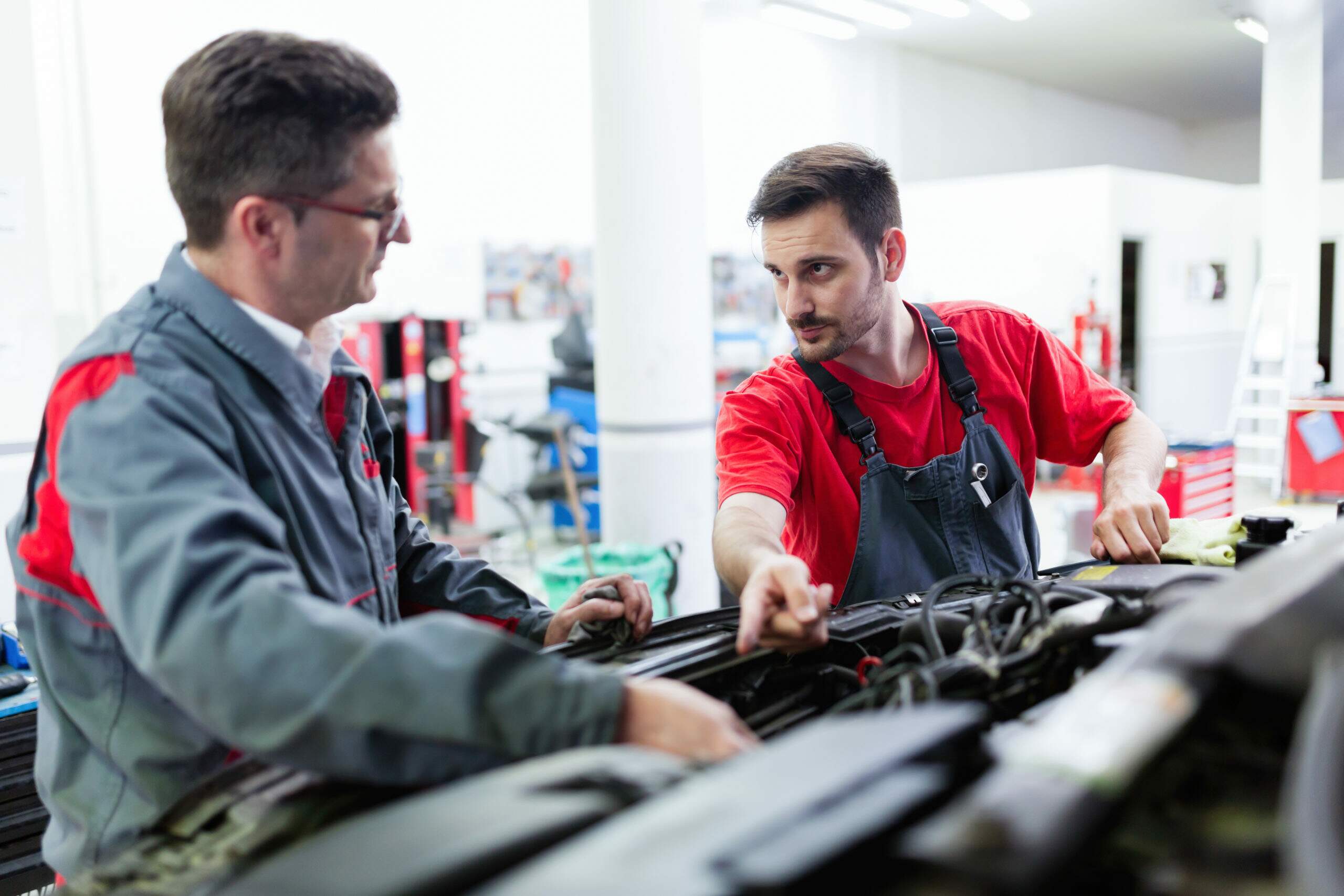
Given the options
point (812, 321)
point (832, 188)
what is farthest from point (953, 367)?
point (832, 188)

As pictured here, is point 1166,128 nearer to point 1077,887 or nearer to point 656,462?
point 656,462

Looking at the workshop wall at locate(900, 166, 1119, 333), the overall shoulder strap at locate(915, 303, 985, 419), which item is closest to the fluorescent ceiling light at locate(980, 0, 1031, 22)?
the workshop wall at locate(900, 166, 1119, 333)

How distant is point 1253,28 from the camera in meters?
8.65

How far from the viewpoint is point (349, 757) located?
85 centimetres

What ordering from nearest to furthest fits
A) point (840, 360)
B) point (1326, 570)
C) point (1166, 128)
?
point (1326, 570) → point (840, 360) → point (1166, 128)

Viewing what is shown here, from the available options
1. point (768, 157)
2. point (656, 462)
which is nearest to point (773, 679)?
point (656, 462)

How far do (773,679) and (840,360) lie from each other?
0.84m

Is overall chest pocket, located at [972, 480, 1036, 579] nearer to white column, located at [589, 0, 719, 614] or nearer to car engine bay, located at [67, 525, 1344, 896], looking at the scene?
car engine bay, located at [67, 525, 1344, 896]

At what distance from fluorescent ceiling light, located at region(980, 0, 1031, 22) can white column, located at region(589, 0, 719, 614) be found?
4.89 m

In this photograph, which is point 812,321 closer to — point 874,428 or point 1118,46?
point 874,428

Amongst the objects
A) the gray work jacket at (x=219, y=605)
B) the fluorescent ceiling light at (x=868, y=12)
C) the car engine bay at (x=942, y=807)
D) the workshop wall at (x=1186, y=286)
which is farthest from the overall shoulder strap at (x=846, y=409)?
the workshop wall at (x=1186, y=286)

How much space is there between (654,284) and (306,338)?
3.02m

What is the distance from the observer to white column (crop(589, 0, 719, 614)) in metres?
4.09

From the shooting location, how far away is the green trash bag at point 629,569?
403 centimetres
